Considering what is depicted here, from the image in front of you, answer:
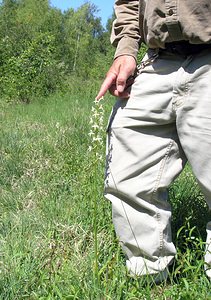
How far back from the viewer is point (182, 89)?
2.10 m

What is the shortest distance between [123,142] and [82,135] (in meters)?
2.54

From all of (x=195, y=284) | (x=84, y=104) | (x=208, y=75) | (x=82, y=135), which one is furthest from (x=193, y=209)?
(x=84, y=104)

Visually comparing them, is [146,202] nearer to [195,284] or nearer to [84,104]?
[195,284]

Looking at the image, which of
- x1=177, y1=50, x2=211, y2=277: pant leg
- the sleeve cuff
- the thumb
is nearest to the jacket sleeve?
the sleeve cuff

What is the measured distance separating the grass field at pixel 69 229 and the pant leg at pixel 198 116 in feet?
1.11

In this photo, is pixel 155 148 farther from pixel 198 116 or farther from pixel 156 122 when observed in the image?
pixel 198 116

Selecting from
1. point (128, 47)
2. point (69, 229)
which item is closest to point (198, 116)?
point (128, 47)

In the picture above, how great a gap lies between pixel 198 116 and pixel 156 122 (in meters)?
0.19

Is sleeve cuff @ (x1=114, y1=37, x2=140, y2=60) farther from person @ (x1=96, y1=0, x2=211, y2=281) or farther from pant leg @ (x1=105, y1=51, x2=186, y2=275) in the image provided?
pant leg @ (x1=105, y1=51, x2=186, y2=275)

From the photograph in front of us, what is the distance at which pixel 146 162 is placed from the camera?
2188 millimetres

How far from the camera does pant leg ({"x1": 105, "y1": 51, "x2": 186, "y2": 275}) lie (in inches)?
85.0

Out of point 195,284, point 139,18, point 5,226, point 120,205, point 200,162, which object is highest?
point 139,18

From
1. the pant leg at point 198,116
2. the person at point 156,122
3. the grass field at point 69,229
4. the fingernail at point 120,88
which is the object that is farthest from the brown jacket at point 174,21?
the grass field at point 69,229

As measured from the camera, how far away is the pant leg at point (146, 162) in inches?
85.0
